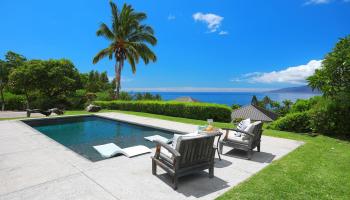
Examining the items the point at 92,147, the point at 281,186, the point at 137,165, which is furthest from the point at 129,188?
the point at 92,147

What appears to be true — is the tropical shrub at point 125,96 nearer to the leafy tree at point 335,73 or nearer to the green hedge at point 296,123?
the green hedge at point 296,123

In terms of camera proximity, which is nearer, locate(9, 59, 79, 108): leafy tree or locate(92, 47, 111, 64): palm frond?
locate(9, 59, 79, 108): leafy tree

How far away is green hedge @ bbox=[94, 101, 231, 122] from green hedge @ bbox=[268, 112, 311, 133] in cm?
371

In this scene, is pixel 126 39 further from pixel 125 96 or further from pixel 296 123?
pixel 296 123

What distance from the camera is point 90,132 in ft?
31.2

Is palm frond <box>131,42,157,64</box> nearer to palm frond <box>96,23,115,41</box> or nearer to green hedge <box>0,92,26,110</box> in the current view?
palm frond <box>96,23,115,41</box>

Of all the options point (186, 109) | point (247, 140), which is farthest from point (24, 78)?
point (247, 140)

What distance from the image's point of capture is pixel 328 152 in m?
5.66

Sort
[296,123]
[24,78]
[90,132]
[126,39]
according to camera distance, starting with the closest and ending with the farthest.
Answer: [296,123] < [90,132] < [24,78] < [126,39]

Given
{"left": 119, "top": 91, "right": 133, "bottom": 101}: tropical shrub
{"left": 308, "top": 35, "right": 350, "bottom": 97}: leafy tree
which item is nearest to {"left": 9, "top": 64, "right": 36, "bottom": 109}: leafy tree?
{"left": 119, "top": 91, "right": 133, "bottom": 101}: tropical shrub

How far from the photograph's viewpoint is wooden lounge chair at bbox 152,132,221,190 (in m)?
3.35

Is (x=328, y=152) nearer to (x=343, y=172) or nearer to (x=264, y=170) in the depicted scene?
(x=343, y=172)

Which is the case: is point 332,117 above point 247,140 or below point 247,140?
above

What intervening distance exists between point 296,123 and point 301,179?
6365 millimetres
